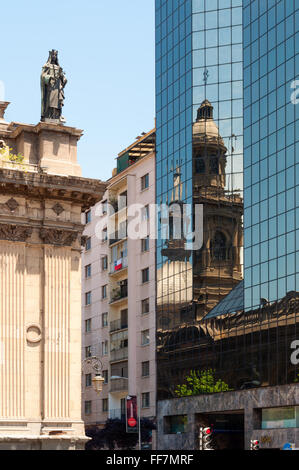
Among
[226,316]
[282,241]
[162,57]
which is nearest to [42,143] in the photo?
[282,241]

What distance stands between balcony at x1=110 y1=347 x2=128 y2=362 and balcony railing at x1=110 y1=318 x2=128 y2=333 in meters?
2.02

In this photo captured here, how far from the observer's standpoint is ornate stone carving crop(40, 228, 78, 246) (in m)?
41.5

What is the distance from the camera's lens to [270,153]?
70.5 m

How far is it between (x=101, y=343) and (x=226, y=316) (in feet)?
83.2

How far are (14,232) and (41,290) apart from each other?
2691 mm

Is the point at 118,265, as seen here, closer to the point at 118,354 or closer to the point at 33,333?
the point at 118,354

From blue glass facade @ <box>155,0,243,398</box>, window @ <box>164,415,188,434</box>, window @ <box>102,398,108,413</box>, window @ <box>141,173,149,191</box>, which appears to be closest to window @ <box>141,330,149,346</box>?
blue glass facade @ <box>155,0,243,398</box>

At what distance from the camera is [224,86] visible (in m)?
79.0

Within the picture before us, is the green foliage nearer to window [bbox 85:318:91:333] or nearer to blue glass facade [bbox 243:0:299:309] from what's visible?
blue glass facade [bbox 243:0:299:309]

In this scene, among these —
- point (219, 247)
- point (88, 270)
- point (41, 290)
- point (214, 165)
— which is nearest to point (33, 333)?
point (41, 290)

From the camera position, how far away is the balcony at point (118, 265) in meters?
92.6

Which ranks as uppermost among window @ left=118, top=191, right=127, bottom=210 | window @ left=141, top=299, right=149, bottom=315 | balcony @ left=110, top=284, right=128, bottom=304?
window @ left=118, top=191, right=127, bottom=210
